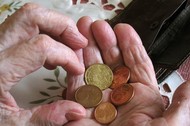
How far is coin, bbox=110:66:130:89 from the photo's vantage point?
0.61m

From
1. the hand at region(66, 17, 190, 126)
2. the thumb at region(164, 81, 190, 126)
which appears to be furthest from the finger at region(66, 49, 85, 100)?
the thumb at region(164, 81, 190, 126)

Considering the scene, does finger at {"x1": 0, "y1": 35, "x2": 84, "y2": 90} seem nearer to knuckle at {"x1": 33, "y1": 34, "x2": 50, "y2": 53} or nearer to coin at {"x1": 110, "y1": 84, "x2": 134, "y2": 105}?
knuckle at {"x1": 33, "y1": 34, "x2": 50, "y2": 53}

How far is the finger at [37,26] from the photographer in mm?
573

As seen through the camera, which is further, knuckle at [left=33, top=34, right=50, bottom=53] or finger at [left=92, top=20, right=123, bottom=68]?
finger at [left=92, top=20, right=123, bottom=68]

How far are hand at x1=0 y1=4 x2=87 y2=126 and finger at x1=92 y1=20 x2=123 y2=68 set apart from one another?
45 mm

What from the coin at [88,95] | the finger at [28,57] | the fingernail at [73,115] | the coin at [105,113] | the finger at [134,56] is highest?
the finger at [28,57]

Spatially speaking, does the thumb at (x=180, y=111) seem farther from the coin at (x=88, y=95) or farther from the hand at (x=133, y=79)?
the coin at (x=88, y=95)

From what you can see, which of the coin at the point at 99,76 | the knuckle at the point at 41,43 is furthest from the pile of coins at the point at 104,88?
the knuckle at the point at 41,43

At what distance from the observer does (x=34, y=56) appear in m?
0.53

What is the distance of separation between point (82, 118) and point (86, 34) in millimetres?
175

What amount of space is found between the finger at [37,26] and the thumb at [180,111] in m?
0.20

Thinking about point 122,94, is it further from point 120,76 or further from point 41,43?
point 41,43

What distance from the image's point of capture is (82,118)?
551 mm

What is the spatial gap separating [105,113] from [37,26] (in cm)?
19
